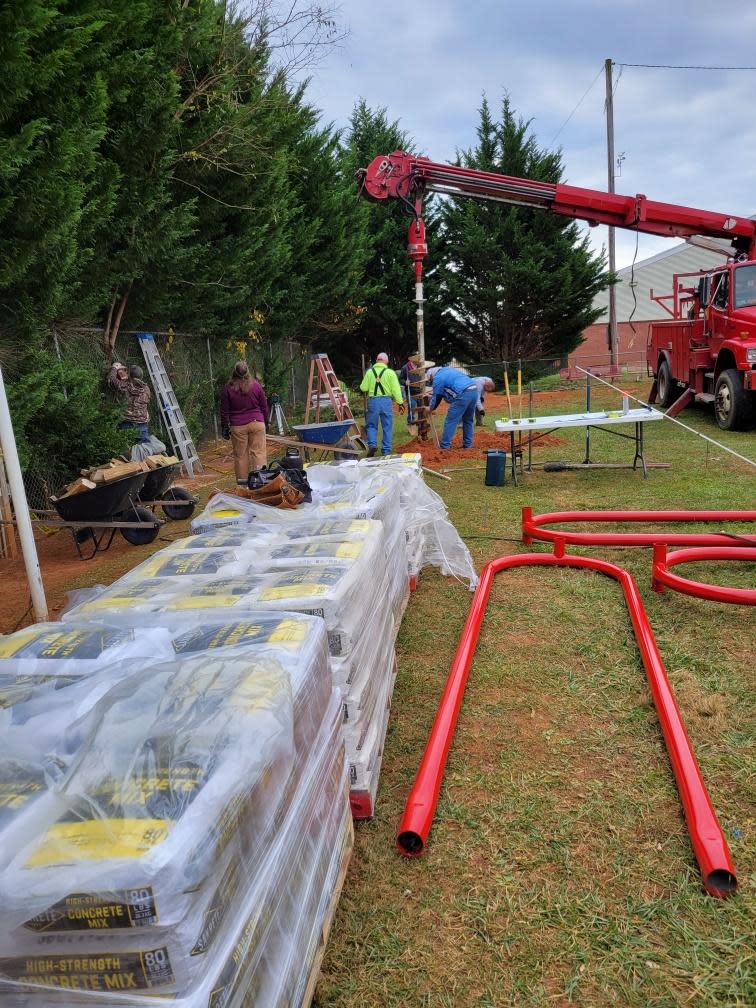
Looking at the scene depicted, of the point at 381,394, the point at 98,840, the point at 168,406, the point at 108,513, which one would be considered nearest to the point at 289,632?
the point at 98,840

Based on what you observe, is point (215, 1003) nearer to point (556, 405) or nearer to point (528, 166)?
point (556, 405)

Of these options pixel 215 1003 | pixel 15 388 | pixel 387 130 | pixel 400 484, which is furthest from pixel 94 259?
pixel 387 130

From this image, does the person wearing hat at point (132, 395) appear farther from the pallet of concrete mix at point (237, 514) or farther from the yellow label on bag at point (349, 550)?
the yellow label on bag at point (349, 550)

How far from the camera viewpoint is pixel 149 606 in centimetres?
253

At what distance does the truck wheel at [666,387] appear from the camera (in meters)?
14.6

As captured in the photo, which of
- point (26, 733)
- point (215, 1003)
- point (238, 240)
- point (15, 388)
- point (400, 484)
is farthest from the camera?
point (238, 240)

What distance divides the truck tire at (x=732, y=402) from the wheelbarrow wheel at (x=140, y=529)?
931 cm

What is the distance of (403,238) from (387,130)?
421 centimetres

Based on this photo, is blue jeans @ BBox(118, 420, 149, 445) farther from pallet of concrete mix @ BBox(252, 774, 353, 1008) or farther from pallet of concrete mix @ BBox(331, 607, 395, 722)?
pallet of concrete mix @ BBox(252, 774, 353, 1008)

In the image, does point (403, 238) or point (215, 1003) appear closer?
point (215, 1003)

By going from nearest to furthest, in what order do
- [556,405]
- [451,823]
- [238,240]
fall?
1. [451,823]
2. [238,240]
3. [556,405]

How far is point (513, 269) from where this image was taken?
73.3 feet

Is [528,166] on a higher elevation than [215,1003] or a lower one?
higher

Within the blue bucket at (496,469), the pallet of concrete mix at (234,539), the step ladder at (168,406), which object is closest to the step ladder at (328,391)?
the step ladder at (168,406)
